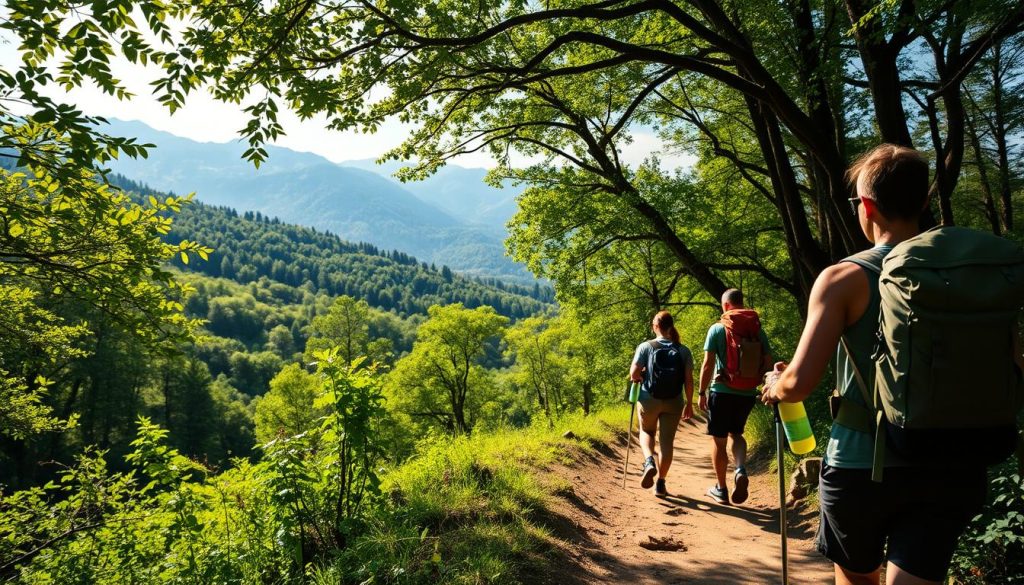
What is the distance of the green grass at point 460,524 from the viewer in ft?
11.8

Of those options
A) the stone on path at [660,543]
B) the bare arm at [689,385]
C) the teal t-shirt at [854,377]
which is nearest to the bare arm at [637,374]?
the bare arm at [689,385]

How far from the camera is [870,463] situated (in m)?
1.95

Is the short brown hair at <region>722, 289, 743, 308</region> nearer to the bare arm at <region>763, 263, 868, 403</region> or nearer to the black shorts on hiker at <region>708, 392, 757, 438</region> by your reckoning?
the black shorts on hiker at <region>708, 392, 757, 438</region>

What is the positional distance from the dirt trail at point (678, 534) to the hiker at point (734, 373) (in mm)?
666

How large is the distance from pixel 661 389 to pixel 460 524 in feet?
10.4

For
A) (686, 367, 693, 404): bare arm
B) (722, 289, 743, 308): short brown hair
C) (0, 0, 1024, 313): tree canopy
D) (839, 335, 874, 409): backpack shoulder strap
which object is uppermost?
(0, 0, 1024, 313): tree canopy

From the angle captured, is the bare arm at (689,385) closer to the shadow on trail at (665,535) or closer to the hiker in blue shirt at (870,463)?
the shadow on trail at (665,535)

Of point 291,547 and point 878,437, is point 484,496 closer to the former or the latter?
point 291,547

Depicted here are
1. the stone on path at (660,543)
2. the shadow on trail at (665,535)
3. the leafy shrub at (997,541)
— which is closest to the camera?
the leafy shrub at (997,541)

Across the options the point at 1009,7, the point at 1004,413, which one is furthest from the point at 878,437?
the point at 1009,7

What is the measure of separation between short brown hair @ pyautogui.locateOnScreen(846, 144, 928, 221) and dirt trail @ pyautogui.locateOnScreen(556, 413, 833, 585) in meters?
3.46

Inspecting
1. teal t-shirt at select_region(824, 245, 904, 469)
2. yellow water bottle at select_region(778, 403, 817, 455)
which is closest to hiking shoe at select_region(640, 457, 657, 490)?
yellow water bottle at select_region(778, 403, 817, 455)

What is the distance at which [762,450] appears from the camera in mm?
9633

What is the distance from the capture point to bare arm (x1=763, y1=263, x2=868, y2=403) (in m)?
1.98
